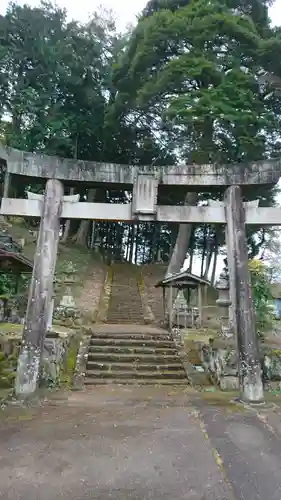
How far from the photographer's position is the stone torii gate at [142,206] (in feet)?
21.0

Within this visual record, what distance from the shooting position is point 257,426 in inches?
191

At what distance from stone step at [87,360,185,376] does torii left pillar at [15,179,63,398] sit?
217 centimetres

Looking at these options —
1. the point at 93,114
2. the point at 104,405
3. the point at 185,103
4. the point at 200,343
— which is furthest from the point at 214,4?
the point at 104,405

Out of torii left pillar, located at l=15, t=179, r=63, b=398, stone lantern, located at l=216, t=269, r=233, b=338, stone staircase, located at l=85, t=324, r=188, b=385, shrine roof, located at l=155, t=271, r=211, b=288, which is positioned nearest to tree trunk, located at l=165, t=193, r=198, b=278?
shrine roof, located at l=155, t=271, r=211, b=288

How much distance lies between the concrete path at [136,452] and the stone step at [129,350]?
8.93 feet

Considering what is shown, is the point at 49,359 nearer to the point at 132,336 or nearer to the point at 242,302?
the point at 132,336

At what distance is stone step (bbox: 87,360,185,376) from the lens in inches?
314

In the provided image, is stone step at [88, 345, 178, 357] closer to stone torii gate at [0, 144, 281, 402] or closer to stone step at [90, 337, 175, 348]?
stone step at [90, 337, 175, 348]

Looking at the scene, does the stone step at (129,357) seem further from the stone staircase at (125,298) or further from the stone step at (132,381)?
the stone staircase at (125,298)

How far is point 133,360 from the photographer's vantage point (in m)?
8.39

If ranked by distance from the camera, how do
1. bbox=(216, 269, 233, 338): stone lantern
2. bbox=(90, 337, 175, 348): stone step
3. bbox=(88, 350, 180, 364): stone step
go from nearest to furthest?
bbox=(88, 350, 180, 364): stone step < bbox=(90, 337, 175, 348): stone step < bbox=(216, 269, 233, 338): stone lantern

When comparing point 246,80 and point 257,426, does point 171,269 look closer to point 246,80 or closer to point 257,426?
point 246,80

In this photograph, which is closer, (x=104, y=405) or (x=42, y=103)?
(x=104, y=405)

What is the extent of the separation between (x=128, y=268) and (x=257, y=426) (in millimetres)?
20411
